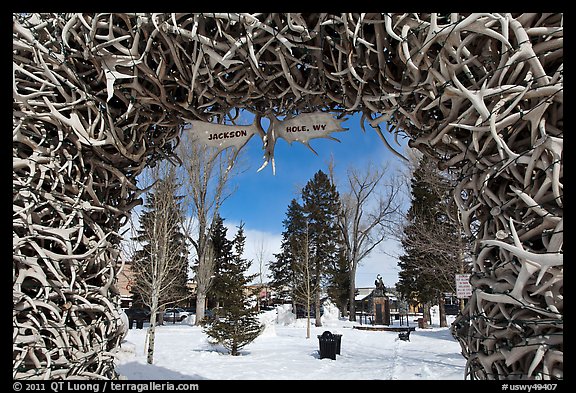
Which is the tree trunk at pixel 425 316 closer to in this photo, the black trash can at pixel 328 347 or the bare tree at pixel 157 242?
the black trash can at pixel 328 347

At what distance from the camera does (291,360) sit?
330 inches

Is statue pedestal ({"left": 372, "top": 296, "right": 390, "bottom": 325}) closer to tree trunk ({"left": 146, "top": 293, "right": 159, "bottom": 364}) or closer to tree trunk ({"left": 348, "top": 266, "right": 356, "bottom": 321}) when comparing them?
tree trunk ({"left": 348, "top": 266, "right": 356, "bottom": 321})

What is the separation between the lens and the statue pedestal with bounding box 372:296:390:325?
18156 mm

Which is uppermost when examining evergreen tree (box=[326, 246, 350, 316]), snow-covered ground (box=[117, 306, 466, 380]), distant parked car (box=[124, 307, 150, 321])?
evergreen tree (box=[326, 246, 350, 316])

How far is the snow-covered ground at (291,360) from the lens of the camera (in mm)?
6410

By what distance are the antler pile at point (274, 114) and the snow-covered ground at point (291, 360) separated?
10.8 ft

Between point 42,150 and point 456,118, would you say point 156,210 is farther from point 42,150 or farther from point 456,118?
point 456,118

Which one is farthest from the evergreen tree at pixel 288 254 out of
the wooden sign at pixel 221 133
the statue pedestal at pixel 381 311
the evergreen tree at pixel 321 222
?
the wooden sign at pixel 221 133

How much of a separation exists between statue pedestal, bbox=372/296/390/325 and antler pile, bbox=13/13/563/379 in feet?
57.3

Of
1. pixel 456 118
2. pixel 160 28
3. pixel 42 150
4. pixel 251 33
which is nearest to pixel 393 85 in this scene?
pixel 456 118

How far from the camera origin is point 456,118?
1.74 metres

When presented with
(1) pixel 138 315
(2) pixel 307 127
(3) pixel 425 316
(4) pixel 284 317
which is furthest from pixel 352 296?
(2) pixel 307 127

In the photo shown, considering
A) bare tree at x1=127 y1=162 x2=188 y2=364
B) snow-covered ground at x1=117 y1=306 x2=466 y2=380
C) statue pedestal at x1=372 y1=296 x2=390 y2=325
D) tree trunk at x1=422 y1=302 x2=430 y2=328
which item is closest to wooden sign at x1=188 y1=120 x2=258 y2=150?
snow-covered ground at x1=117 y1=306 x2=466 y2=380
